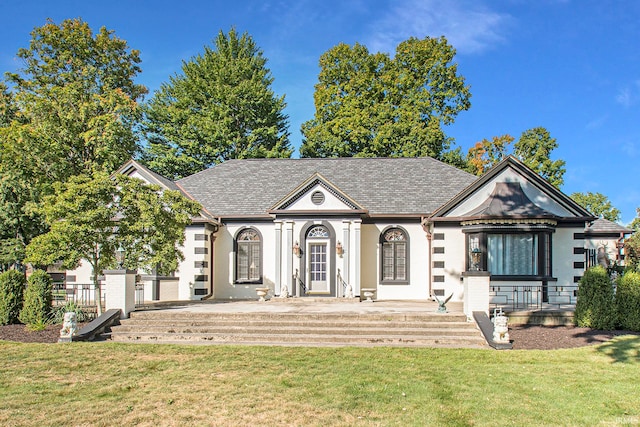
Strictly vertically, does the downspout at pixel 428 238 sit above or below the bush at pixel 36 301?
above

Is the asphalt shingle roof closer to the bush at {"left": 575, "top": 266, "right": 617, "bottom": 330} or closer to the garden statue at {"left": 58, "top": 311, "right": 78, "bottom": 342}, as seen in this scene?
the bush at {"left": 575, "top": 266, "right": 617, "bottom": 330}

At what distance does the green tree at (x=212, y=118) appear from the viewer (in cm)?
3547

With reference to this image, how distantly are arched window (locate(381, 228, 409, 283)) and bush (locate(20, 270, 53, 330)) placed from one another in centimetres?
1264

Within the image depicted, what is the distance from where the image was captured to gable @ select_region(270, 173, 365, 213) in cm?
2027

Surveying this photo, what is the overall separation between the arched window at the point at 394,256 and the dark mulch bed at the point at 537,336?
7128 mm

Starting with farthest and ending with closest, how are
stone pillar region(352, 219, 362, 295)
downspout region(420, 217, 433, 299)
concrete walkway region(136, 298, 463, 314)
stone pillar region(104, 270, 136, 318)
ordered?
downspout region(420, 217, 433, 299)
stone pillar region(352, 219, 362, 295)
concrete walkway region(136, 298, 463, 314)
stone pillar region(104, 270, 136, 318)

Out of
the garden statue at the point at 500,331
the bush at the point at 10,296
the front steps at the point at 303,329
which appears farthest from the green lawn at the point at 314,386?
the bush at the point at 10,296

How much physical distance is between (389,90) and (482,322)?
26968mm

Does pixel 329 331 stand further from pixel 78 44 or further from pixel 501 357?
pixel 78 44

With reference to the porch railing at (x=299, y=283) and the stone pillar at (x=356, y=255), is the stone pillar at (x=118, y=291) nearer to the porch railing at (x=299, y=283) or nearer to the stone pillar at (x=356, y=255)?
the porch railing at (x=299, y=283)

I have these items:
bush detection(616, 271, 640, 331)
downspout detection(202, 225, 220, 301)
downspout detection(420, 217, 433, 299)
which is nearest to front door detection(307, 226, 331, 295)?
downspout detection(420, 217, 433, 299)

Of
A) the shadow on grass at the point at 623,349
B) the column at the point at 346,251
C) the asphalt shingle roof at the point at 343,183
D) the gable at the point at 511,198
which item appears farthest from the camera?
the asphalt shingle roof at the point at 343,183

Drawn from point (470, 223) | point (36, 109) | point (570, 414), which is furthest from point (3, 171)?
point (570, 414)

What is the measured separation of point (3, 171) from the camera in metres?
22.9
